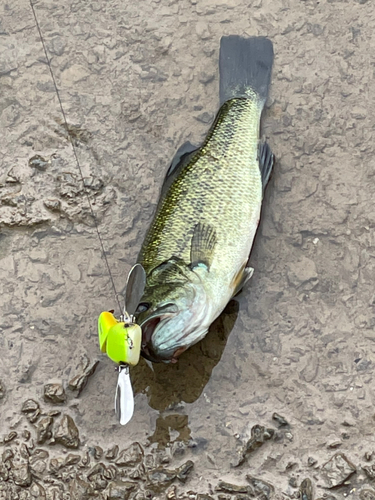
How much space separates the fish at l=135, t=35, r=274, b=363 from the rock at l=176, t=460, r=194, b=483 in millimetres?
623

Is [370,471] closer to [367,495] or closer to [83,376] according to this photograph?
[367,495]

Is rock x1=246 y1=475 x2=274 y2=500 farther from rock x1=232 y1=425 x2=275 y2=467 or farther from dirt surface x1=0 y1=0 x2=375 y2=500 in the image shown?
rock x1=232 y1=425 x2=275 y2=467

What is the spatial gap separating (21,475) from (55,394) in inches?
19.5

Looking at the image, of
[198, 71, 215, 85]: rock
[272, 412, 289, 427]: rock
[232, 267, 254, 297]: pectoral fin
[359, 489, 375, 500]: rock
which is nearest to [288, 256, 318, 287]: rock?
[232, 267, 254, 297]: pectoral fin

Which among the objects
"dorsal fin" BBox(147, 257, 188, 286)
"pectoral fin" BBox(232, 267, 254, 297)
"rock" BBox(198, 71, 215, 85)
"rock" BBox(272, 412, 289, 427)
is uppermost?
"rock" BBox(198, 71, 215, 85)

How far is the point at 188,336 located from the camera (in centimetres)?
347

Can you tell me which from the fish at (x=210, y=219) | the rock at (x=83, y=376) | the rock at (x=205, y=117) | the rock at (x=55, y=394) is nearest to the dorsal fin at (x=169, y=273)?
the fish at (x=210, y=219)

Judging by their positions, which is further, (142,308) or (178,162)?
(178,162)

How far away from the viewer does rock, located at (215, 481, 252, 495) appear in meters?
3.50

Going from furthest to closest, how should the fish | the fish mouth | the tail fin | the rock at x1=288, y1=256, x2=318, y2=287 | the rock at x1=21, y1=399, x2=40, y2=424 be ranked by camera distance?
the tail fin, the rock at x1=288, y1=256, x2=318, y2=287, the rock at x1=21, y1=399, x2=40, y2=424, the fish, the fish mouth

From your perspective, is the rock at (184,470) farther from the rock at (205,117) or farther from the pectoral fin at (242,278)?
the rock at (205,117)

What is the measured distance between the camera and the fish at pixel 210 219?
345 centimetres

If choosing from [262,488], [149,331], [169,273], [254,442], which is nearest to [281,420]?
[254,442]

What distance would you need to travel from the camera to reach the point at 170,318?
11.2 feet
